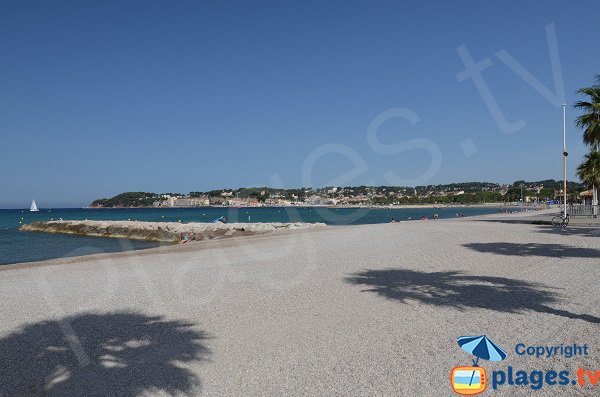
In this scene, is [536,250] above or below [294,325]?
above

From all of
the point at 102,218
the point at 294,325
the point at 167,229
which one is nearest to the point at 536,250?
the point at 294,325

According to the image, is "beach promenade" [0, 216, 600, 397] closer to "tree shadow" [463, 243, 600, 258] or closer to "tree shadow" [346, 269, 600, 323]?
"tree shadow" [346, 269, 600, 323]

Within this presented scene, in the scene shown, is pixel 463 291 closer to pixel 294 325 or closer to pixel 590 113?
pixel 294 325

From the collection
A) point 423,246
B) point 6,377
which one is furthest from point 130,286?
point 423,246

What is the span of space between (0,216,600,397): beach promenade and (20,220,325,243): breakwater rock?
2113 cm

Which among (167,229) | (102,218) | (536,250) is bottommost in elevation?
(167,229)

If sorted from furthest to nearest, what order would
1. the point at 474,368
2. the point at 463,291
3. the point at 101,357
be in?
the point at 463,291 < the point at 101,357 < the point at 474,368

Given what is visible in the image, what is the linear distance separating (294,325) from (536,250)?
1080 centimetres

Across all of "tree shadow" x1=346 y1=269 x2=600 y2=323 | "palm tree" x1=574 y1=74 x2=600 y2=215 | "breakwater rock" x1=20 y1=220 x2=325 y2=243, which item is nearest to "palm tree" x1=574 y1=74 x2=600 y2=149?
"palm tree" x1=574 y1=74 x2=600 y2=215

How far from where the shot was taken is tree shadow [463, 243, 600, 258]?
496 inches

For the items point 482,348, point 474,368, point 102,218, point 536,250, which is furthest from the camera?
point 102,218

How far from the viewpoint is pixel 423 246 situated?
1648 centimetres

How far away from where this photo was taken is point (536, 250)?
45.2 ft

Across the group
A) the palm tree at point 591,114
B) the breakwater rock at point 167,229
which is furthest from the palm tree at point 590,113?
the breakwater rock at point 167,229
